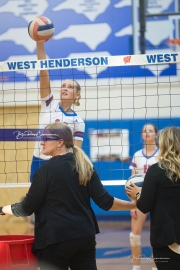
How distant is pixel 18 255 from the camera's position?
4750 mm

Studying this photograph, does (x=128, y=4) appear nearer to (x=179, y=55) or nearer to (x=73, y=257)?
(x=179, y=55)

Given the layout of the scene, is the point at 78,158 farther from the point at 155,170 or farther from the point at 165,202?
the point at 165,202

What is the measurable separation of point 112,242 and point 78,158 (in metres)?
4.94

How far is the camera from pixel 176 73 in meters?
11.2

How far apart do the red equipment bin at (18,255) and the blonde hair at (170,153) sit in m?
Answer: 1.19

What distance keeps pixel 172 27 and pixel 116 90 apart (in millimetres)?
1652

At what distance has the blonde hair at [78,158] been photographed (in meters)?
4.60

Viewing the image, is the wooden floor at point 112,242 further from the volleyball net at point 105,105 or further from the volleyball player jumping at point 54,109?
the volleyball player jumping at point 54,109

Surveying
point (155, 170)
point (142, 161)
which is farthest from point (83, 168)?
point (142, 161)

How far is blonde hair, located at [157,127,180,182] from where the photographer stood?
4.50 metres

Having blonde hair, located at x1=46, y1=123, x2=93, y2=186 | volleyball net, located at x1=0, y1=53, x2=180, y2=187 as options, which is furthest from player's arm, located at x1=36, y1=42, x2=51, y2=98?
volleyball net, located at x1=0, y1=53, x2=180, y2=187

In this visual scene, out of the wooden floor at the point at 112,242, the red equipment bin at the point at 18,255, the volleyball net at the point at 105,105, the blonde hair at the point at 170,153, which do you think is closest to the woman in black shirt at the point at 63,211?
the red equipment bin at the point at 18,255

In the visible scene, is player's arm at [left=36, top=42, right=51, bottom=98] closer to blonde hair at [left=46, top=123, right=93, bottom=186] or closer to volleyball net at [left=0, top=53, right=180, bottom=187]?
blonde hair at [left=46, top=123, right=93, bottom=186]

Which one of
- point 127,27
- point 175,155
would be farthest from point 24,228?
point 175,155
